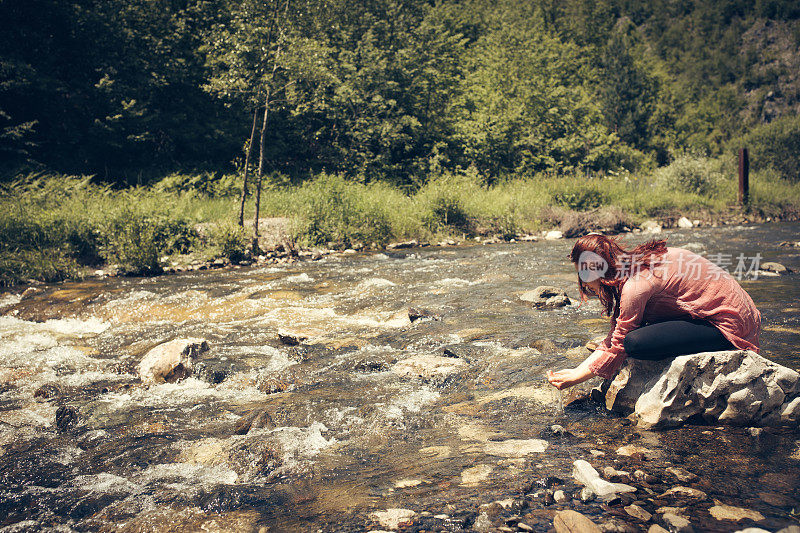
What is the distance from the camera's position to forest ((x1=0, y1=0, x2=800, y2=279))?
16.7 m

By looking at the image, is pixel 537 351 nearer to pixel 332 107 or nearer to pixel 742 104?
pixel 332 107

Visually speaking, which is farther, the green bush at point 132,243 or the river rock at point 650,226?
the river rock at point 650,226

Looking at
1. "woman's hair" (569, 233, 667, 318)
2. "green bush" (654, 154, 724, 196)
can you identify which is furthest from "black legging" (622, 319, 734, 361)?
"green bush" (654, 154, 724, 196)

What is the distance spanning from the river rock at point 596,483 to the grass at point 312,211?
1280cm

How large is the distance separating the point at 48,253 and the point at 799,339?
15.4 meters

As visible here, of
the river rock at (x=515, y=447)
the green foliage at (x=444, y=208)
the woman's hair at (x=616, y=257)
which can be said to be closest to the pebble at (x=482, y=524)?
the river rock at (x=515, y=447)

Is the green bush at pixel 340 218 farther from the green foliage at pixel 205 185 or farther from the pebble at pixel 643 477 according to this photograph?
the pebble at pixel 643 477

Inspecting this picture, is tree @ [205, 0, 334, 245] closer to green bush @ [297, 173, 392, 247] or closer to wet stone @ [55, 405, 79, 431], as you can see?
green bush @ [297, 173, 392, 247]

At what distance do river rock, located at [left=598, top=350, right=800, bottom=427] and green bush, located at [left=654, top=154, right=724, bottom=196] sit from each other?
80.2 feet

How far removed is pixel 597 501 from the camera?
9.66ft

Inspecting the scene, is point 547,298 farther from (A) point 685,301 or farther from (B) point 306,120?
(B) point 306,120

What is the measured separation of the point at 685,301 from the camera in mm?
3828

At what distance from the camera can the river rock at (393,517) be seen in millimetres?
2908

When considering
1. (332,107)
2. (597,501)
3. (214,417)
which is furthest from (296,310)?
(332,107)
